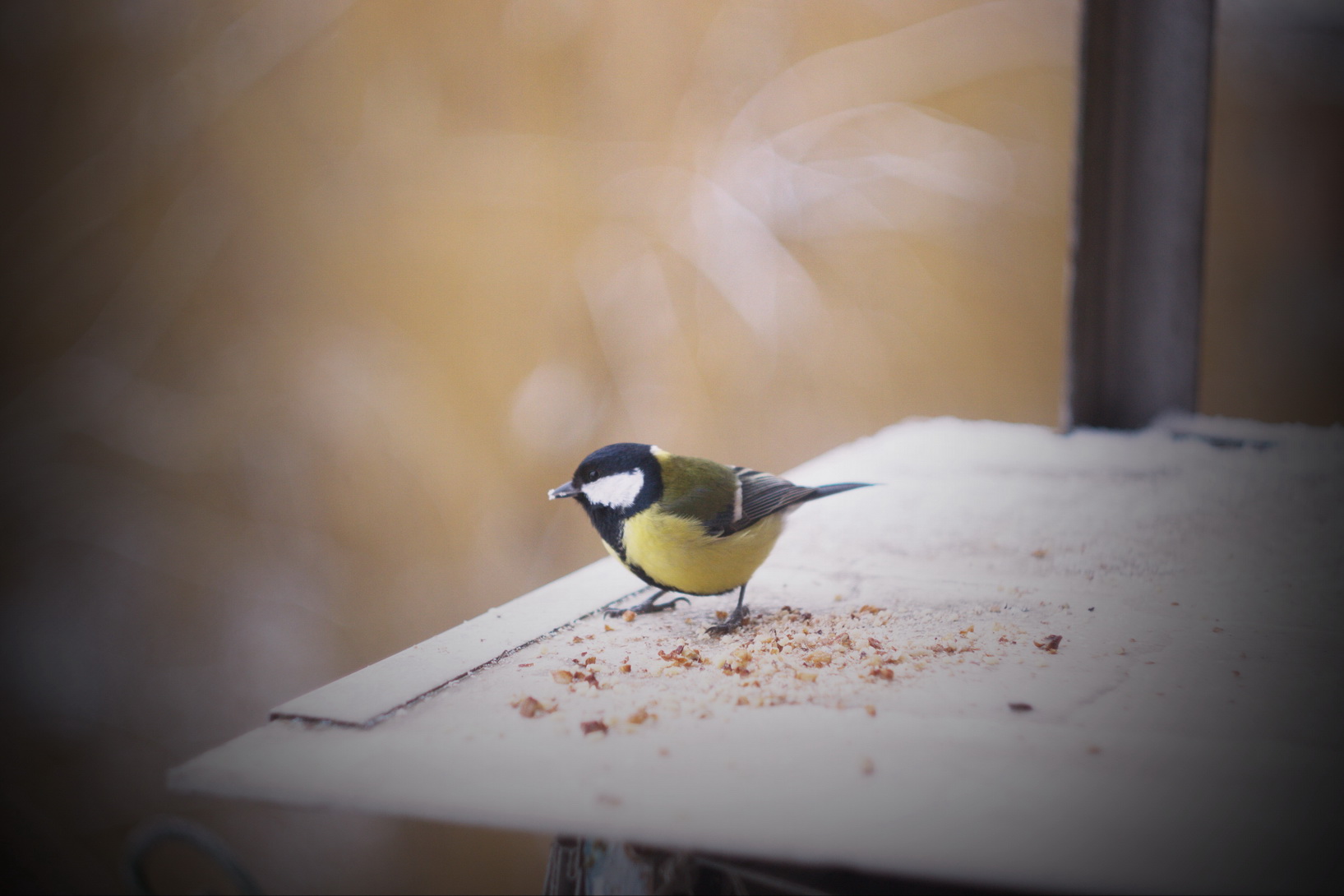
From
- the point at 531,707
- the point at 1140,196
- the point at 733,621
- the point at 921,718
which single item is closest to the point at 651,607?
the point at 733,621

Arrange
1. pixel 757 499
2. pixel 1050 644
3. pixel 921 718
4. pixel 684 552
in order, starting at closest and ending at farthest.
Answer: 1. pixel 921 718
2. pixel 1050 644
3. pixel 684 552
4. pixel 757 499

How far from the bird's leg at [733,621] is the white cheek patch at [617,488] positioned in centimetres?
24

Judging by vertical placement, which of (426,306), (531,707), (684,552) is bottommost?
(531,707)

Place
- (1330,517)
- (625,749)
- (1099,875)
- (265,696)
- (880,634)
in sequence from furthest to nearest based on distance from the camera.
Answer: (265,696) < (1330,517) < (880,634) < (625,749) < (1099,875)

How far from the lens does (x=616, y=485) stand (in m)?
1.34

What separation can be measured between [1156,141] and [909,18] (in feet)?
7.90

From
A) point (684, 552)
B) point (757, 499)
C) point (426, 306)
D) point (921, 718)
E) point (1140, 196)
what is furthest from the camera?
point (426, 306)

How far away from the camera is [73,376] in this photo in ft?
12.3

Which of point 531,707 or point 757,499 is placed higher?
→ point 757,499

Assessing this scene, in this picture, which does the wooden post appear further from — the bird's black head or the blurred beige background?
the blurred beige background

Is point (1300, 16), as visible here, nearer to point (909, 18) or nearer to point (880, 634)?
point (909, 18)

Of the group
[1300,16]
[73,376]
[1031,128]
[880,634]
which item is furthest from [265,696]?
[1300,16]

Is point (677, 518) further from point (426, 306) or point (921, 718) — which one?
point (426, 306)

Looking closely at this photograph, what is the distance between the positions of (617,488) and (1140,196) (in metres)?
1.86
